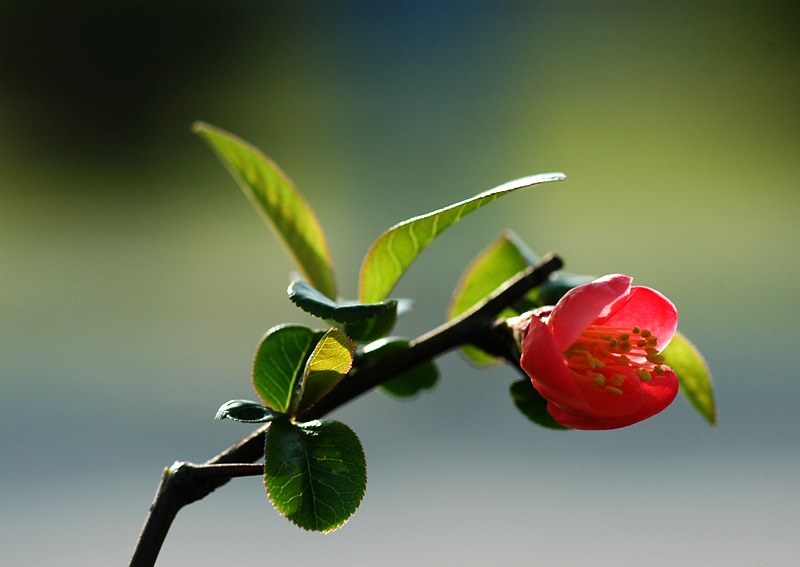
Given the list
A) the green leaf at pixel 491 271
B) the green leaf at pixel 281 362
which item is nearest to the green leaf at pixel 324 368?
the green leaf at pixel 281 362

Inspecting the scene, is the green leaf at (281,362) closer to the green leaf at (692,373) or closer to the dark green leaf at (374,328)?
the dark green leaf at (374,328)

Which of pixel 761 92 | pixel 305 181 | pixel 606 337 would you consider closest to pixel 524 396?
pixel 606 337

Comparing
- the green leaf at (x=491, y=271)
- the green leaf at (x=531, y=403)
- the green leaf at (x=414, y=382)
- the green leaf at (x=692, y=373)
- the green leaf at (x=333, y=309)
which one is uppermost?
the green leaf at (x=333, y=309)

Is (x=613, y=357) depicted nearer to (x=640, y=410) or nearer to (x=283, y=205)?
(x=640, y=410)

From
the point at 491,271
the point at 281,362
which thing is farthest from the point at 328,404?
the point at 491,271

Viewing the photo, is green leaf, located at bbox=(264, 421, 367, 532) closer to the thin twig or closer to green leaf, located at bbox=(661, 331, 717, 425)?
the thin twig

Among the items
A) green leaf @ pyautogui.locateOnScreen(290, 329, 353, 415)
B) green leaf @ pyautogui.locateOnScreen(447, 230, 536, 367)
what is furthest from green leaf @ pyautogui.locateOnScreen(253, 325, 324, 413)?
green leaf @ pyautogui.locateOnScreen(447, 230, 536, 367)
